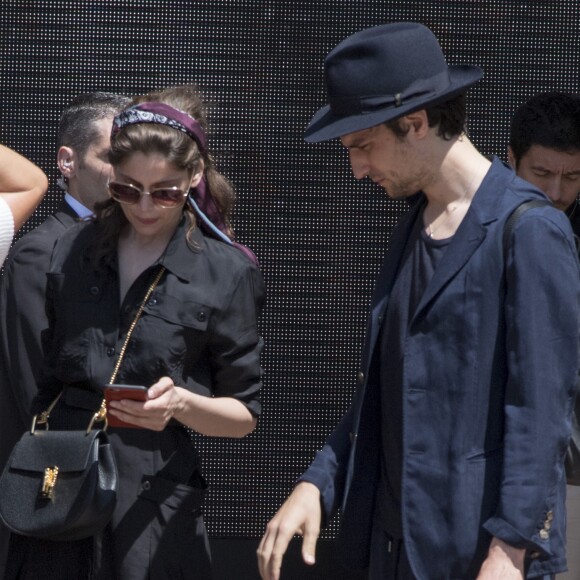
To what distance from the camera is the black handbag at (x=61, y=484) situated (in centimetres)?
280

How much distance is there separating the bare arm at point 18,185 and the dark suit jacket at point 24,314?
1.01ft

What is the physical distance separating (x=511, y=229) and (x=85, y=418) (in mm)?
1197

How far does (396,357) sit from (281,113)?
2.33m

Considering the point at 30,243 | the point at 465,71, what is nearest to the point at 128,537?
the point at 30,243

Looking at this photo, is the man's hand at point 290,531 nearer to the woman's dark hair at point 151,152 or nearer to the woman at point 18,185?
the woman's dark hair at point 151,152

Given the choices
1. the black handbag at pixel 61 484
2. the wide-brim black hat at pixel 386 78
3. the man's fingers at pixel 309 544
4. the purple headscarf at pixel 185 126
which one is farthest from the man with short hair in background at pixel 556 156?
the black handbag at pixel 61 484

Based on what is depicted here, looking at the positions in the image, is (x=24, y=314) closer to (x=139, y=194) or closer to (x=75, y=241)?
(x=75, y=241)

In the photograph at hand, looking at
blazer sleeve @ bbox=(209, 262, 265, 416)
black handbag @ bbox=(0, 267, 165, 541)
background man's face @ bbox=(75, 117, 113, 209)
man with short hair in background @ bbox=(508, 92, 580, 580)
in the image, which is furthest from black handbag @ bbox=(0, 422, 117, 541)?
man with short hair in background @ bbox=(508, 92, 580, 580)

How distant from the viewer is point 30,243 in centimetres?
359

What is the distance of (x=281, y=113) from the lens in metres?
4.71

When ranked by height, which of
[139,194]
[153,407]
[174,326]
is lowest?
[153,407]

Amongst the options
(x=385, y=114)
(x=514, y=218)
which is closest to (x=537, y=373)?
(x=514, y=218)

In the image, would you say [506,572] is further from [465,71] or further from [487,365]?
[465,71]

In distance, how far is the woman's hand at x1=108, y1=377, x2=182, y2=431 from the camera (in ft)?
8.95
